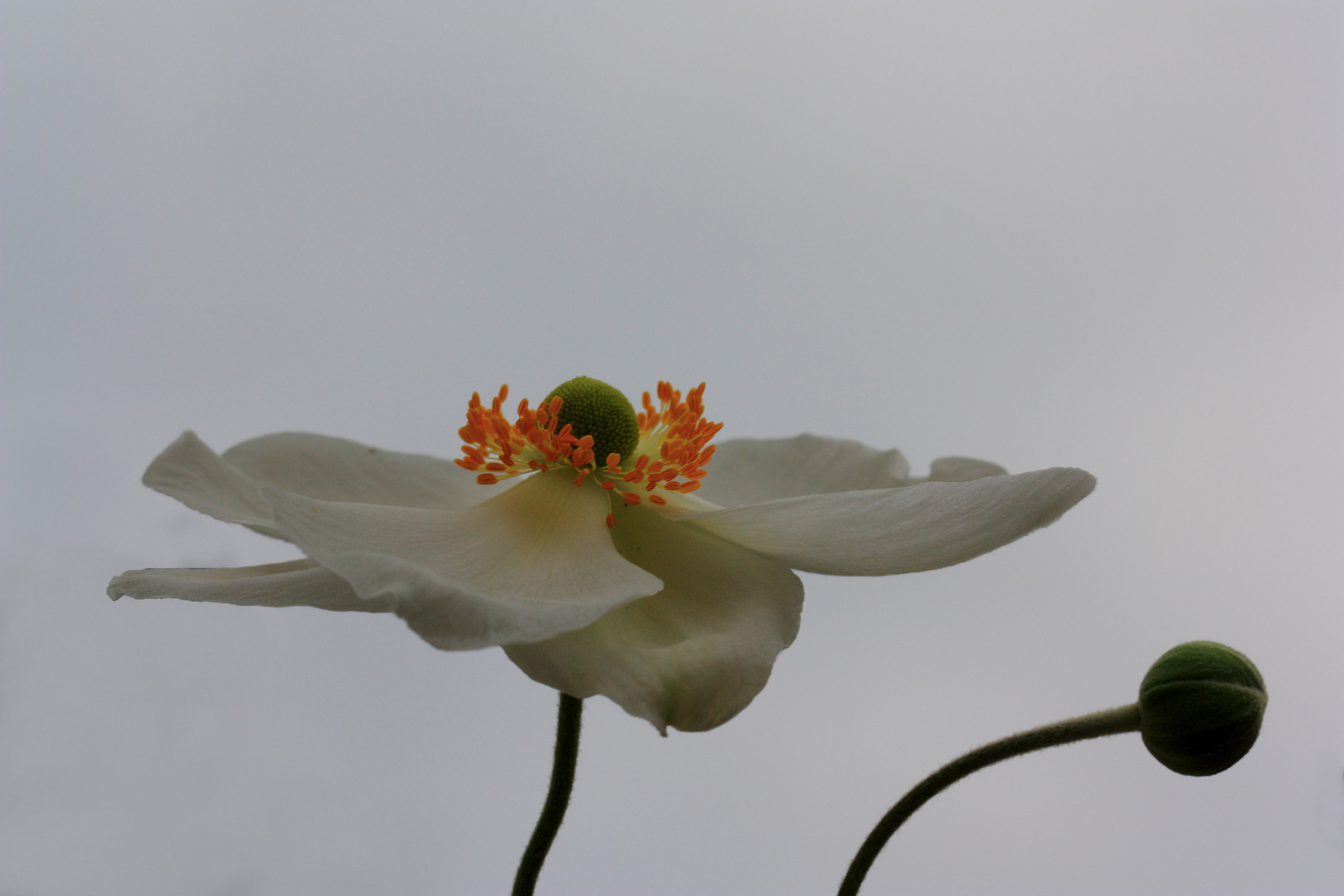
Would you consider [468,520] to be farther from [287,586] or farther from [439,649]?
[439,649]

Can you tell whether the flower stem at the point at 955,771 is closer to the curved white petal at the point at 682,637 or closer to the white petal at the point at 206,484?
the curved white petal at the point at 682,637

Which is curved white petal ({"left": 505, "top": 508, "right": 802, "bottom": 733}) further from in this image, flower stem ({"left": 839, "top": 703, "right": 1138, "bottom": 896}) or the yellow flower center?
flower stem ({"left": 839, "top": 703, "right": 1138, "bottom": 896})

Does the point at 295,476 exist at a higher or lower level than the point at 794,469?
lower

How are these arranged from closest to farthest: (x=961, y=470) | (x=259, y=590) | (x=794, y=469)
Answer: (x=259, y=590) → (x=961, y=470) → (x=794, y=469)

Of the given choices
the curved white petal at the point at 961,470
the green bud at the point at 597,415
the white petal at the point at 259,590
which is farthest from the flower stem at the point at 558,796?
the curved white petal at the point at 961,470

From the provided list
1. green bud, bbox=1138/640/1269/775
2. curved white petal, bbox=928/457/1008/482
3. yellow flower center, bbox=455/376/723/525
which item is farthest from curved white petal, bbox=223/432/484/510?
green bud, bbox=1138/640/1269/775

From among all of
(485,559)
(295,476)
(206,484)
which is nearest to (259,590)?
(485,559)

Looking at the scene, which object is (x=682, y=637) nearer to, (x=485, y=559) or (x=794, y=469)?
(x=485, y=559)
